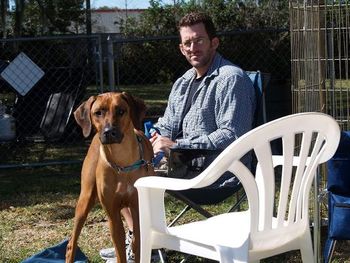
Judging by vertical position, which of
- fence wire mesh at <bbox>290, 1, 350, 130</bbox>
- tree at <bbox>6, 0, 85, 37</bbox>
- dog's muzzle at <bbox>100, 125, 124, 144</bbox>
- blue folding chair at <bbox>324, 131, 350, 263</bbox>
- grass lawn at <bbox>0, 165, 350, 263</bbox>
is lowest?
grass lawn at <bbox>0, 165, 350, 263</bbox>

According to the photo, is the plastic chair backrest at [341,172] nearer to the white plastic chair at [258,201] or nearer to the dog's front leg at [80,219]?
the white plastic chair at [258,201]

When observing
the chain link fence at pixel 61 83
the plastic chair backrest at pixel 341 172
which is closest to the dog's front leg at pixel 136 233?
the plastic chair backrest at pixel 341 172

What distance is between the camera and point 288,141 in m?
2.81

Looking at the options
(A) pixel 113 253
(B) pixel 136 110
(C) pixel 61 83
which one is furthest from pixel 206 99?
(C) pixel 61 83

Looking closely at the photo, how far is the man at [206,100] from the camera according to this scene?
151 inches

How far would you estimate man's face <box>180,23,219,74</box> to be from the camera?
4.02m

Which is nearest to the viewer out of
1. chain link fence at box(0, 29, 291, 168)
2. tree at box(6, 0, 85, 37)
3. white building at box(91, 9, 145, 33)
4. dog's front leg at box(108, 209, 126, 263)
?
dog's front leg at box(108, 209, 126, 263)

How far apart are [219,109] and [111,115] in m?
0.63

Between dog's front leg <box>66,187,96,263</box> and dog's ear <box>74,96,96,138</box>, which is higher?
dog's ear <box>74,96,96,138</box>

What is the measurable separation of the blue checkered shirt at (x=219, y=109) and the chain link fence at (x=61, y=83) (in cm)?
349

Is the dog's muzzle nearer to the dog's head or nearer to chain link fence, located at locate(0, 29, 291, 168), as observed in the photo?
the dog's head

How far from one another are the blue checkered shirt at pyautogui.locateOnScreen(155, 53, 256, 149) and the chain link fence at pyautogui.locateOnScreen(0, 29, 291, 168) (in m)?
3.49

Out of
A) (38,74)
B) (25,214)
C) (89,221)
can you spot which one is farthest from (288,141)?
(38,74)

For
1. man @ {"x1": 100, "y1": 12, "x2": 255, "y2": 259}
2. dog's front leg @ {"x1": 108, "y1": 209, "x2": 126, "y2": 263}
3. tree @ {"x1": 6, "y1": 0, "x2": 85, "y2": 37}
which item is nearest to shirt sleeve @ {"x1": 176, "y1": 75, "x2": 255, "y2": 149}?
man @ {"x1": 100, "y1": 12, "x2": 255, "y2": 259}
